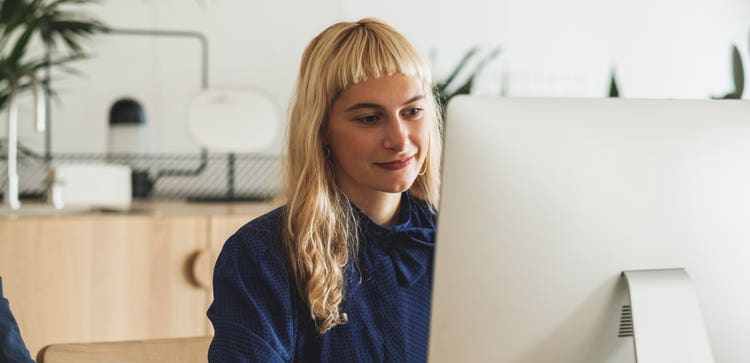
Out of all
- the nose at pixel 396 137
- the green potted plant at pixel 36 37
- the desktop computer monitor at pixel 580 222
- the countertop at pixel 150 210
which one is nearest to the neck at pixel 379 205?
the nose at pixel 396 137

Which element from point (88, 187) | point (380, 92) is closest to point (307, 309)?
point (380, 92)

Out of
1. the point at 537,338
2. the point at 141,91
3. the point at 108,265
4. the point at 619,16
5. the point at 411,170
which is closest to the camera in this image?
the point at 537,338

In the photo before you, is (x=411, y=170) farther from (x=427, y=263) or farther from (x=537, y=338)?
(x=537, y=338)

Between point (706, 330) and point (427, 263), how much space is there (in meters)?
0.50

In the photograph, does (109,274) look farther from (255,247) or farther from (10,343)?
(255,247)

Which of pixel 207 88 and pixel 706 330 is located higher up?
pixel 207 88

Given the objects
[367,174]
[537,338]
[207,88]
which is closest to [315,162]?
[367,174]

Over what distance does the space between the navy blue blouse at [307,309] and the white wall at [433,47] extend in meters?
1.56

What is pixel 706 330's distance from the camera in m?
0.84

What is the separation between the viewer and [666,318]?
0.82 m

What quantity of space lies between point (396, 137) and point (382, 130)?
25 mm

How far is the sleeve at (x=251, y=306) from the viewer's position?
1.07 meters

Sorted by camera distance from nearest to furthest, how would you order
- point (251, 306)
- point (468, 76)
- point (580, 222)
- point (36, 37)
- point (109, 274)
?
point (580, 222), point (251, 306), point (109, 274), point (36, 37), point (468, 76)

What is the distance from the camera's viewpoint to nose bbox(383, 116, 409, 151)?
3.91 ft
